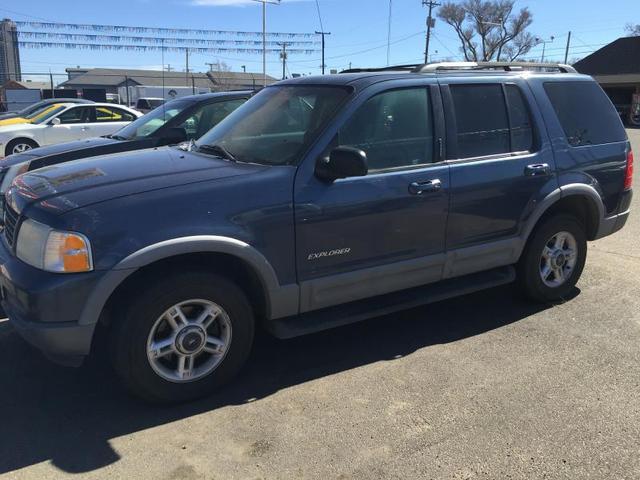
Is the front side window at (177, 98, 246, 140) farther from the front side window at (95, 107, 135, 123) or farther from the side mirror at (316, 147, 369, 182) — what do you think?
the front side window at (95, 107, 135, 123)

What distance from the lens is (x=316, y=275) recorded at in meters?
3.62

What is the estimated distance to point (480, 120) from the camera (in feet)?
14.2

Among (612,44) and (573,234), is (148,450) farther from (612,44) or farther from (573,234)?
(612,44)

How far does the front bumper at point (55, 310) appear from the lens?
115 inches

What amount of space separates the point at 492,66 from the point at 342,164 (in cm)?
225

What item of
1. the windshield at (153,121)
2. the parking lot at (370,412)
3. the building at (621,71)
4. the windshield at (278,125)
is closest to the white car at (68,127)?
the windshield at (153,121)

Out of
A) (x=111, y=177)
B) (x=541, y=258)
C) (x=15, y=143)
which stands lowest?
(x=541, y=258)

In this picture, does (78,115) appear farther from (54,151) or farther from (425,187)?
(425,187)

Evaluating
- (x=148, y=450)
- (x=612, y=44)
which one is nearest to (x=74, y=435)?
(x=148, y=450)

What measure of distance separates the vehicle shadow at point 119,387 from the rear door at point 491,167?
57cm

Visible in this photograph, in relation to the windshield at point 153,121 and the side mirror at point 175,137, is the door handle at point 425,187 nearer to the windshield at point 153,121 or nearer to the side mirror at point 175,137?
the side mirror at point 175,137

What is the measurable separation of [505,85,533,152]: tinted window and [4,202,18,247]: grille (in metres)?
3.50

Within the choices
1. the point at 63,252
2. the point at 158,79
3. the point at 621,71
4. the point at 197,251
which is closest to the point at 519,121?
the point at 197,251

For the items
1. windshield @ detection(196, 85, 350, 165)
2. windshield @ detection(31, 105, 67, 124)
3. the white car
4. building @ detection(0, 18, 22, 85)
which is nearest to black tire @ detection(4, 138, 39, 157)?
the white car
